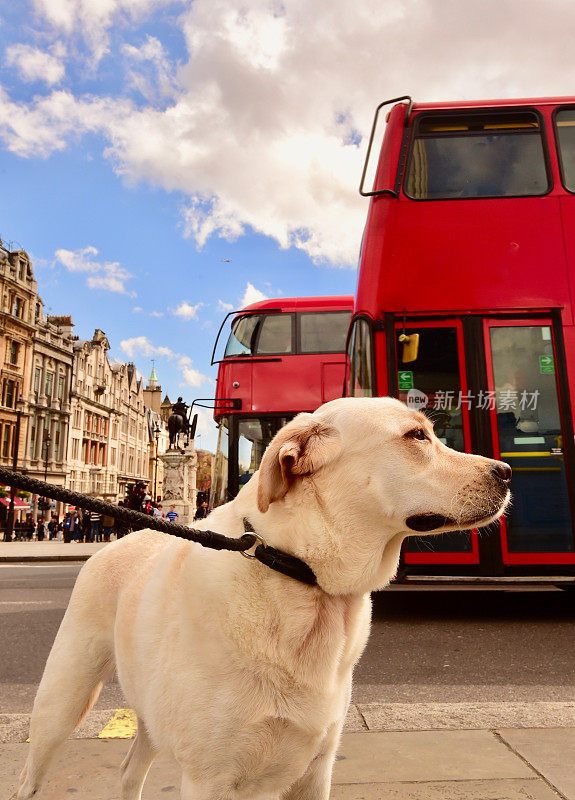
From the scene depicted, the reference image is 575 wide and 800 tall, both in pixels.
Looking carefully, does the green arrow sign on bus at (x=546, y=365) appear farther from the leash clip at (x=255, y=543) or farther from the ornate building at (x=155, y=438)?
the ornate building at (x=155, y=438)

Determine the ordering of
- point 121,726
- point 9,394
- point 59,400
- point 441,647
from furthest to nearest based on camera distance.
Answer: point 59,400 < point 9,394 < point 441,647 < point 121,726

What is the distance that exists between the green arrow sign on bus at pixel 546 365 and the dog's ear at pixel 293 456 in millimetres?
5031

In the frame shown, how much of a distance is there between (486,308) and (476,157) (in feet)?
5.98

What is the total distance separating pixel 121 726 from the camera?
293 centimetres

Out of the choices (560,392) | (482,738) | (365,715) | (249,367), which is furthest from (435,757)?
(249,367)

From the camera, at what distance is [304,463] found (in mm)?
1552

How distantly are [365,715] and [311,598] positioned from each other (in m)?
1.95

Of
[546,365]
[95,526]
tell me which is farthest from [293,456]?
[95,526]

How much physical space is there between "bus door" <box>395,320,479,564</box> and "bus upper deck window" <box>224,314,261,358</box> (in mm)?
4391

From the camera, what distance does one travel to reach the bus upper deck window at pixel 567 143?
246 inches

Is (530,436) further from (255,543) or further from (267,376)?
(255,543)

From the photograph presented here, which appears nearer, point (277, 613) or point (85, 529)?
point (277, 613)

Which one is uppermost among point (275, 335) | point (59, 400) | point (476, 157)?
point (59, 400)

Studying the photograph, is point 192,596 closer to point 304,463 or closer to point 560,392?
point 304,463
